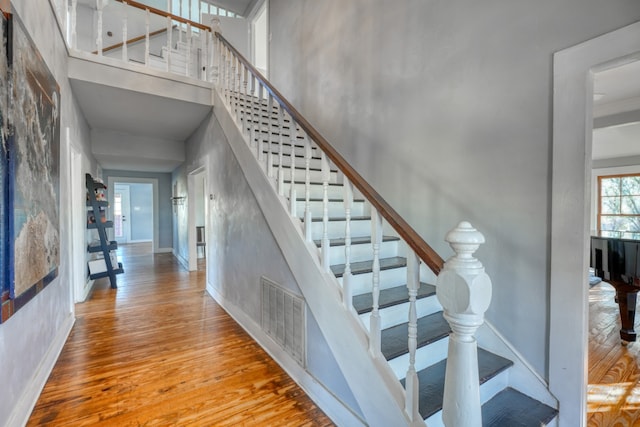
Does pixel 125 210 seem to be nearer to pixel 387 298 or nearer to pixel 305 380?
pixel 305 380

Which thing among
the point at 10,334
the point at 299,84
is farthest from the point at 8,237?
the point at 299,84

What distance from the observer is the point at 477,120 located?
182 cm

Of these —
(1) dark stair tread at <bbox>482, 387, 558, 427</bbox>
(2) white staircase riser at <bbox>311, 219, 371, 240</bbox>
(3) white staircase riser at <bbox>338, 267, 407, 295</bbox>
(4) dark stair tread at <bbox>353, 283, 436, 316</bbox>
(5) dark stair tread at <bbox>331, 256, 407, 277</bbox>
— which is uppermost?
(2) white staircase riser at <bbox>311, 219, 371, 240</bbox>

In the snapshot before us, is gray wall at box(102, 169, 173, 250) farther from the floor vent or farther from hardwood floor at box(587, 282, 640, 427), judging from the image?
hardwood floor at box(587, 282, 640, 427)

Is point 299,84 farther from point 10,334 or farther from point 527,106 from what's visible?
point 10,334

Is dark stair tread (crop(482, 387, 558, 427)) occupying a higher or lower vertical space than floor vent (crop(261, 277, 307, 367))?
lower

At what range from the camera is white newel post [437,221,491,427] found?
90cm

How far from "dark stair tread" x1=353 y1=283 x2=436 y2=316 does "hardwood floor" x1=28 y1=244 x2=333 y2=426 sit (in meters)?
0.65

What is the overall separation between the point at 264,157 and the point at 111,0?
5.98 m

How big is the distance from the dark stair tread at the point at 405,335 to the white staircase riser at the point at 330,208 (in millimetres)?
1019

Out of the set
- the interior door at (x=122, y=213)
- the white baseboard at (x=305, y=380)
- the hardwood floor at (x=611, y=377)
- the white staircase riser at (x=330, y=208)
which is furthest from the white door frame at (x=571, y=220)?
the interior door at (x=122, y=213)

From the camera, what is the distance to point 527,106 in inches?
62.7

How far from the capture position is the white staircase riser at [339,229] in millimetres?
2139

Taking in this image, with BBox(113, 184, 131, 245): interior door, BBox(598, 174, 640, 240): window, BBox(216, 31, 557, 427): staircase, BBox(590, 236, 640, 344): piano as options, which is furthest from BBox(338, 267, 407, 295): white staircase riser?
BBox(113, 184, 131, 245): interior door
